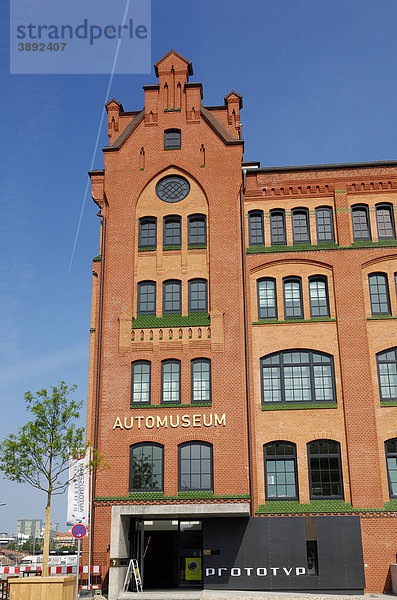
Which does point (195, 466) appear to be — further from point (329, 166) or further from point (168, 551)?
point (329, 166)

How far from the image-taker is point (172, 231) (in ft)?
102

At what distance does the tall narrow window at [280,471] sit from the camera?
27297mm

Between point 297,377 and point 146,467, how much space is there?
7780 millimetres

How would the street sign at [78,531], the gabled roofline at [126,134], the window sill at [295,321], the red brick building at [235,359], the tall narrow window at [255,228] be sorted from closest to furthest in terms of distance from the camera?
1. the street sign at [78,531]
2. the red brick building at [235,359]
3. the window sill at [295,321]
4. the tall narrow window at [255,228]
5. the gabled roofline at [126,134]

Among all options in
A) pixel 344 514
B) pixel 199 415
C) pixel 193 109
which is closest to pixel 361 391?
pixel 344 514

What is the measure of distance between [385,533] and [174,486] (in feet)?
29.3

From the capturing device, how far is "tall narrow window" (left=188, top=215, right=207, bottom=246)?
101 feet

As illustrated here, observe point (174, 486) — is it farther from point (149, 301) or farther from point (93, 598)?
point (149, 301)

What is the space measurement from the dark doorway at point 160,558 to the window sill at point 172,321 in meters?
9.06

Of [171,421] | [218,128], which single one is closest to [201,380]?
[171,421]

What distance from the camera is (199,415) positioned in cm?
2772

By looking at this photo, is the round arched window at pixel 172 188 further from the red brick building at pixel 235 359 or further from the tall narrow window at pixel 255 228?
the tall narrow window at pixel 255 228

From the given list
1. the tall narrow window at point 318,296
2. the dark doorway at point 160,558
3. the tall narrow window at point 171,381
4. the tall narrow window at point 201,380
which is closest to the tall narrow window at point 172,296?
the tall narrow window at point 171,381

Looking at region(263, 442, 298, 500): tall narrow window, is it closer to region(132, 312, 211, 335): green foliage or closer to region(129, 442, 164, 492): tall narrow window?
region(129, 442, 164, 492): tall narrow window
